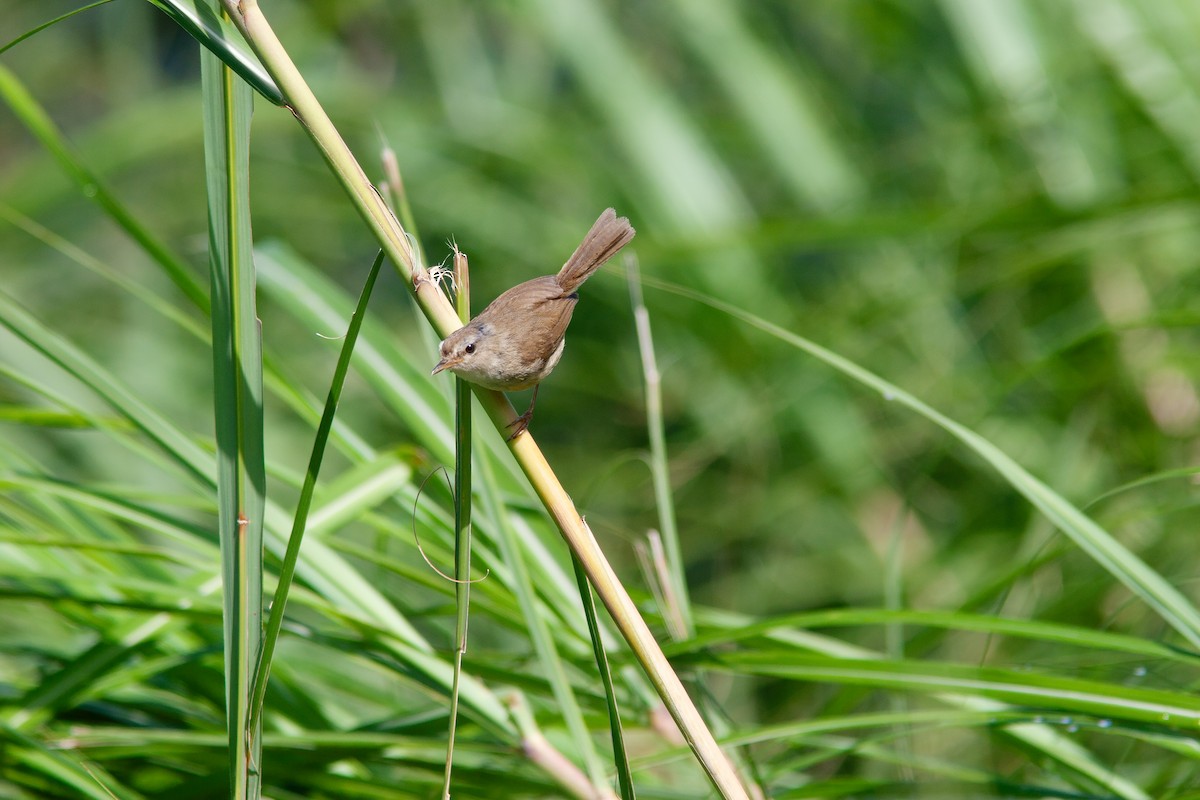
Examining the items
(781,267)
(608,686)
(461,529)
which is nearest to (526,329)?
(461,529)

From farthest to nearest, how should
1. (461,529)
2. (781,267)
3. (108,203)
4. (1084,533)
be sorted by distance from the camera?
(781,267) < (108,203) < (1084,533) < (461,529)

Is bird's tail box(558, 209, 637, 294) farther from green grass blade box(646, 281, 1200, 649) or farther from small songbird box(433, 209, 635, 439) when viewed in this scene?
green grass blade box(646, 281, 1200, 649)

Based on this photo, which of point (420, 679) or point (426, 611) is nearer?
point (420, 679)

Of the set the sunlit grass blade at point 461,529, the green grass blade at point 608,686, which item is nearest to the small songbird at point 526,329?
the sunlit grass blade at point 461,529

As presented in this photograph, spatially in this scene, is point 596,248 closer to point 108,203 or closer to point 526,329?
point 526,329

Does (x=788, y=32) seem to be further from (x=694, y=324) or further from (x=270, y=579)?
(x=270, y=579)

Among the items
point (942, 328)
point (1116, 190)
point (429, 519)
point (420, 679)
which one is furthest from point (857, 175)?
point (420, 679)
